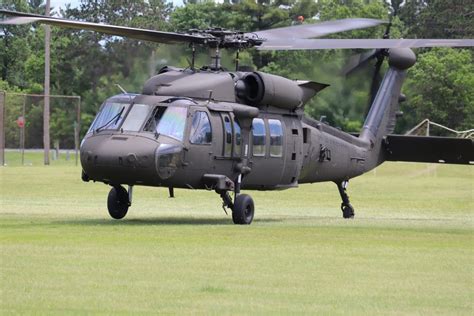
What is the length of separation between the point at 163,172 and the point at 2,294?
32.1 feet

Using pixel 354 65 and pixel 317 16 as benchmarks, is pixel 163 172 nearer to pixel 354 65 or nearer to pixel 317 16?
pixel 354 65

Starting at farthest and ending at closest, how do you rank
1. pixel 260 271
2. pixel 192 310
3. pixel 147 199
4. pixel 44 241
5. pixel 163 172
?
pixel 147 199 → pixel 163 172 → pixel 44 241 → pixel 260 271 → pixel 192 310

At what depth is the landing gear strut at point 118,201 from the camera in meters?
25.2

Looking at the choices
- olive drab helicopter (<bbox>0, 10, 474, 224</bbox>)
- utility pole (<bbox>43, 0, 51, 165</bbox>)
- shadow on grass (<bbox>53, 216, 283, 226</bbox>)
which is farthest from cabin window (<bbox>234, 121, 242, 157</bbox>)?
utility pole (<bbox>43, 0, 51, 165</bbox>)

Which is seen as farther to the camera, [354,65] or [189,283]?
[354,65]

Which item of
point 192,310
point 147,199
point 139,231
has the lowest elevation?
point 147,199

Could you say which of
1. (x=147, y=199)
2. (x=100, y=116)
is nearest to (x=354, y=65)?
(x=100, y=116)

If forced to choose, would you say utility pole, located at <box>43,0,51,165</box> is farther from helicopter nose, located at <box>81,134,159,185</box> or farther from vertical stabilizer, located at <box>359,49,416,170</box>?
helicopter nose, located at <box>81,134,159,185</box>

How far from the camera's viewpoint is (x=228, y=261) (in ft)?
56.4

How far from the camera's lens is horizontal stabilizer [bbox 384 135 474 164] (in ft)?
93.7

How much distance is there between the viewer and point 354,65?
2838 centimetres

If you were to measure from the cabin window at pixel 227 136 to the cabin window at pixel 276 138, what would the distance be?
1.28 meters

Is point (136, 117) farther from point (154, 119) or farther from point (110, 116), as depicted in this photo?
point (110, 116)

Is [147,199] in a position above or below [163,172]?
below
